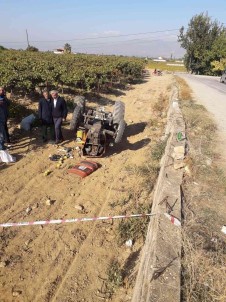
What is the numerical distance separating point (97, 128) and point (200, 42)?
52998mm

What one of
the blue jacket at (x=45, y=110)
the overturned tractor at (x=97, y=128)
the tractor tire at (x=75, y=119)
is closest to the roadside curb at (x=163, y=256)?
the overturned tractor at (x=97, y=128)

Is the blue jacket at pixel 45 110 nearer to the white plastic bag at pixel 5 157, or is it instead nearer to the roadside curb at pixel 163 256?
the white plastic bag at pixel 5 157

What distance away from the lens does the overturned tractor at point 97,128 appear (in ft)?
24.3

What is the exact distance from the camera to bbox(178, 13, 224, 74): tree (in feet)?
172

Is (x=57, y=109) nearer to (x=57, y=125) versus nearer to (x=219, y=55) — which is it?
(x=57, y=125)

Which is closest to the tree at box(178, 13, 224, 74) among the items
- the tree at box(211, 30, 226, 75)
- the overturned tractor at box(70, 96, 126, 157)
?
the tree at box(211, 30, 226, 75)

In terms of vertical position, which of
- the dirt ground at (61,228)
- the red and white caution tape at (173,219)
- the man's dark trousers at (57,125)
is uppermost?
the man's dark trousers at (57,125)

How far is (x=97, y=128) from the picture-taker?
7363 mm

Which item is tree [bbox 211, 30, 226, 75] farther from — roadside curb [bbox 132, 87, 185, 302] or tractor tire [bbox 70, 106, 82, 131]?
roadside curb [bbox 132, 87, 185, 302]

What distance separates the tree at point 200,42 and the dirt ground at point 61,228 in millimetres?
50067

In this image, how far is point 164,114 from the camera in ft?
44.4

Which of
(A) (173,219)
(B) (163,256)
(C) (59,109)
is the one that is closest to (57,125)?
(C) (59,109)

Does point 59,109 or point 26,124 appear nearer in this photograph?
point 59,109

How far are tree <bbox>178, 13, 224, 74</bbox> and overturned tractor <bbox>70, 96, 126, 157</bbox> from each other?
4891 cm
